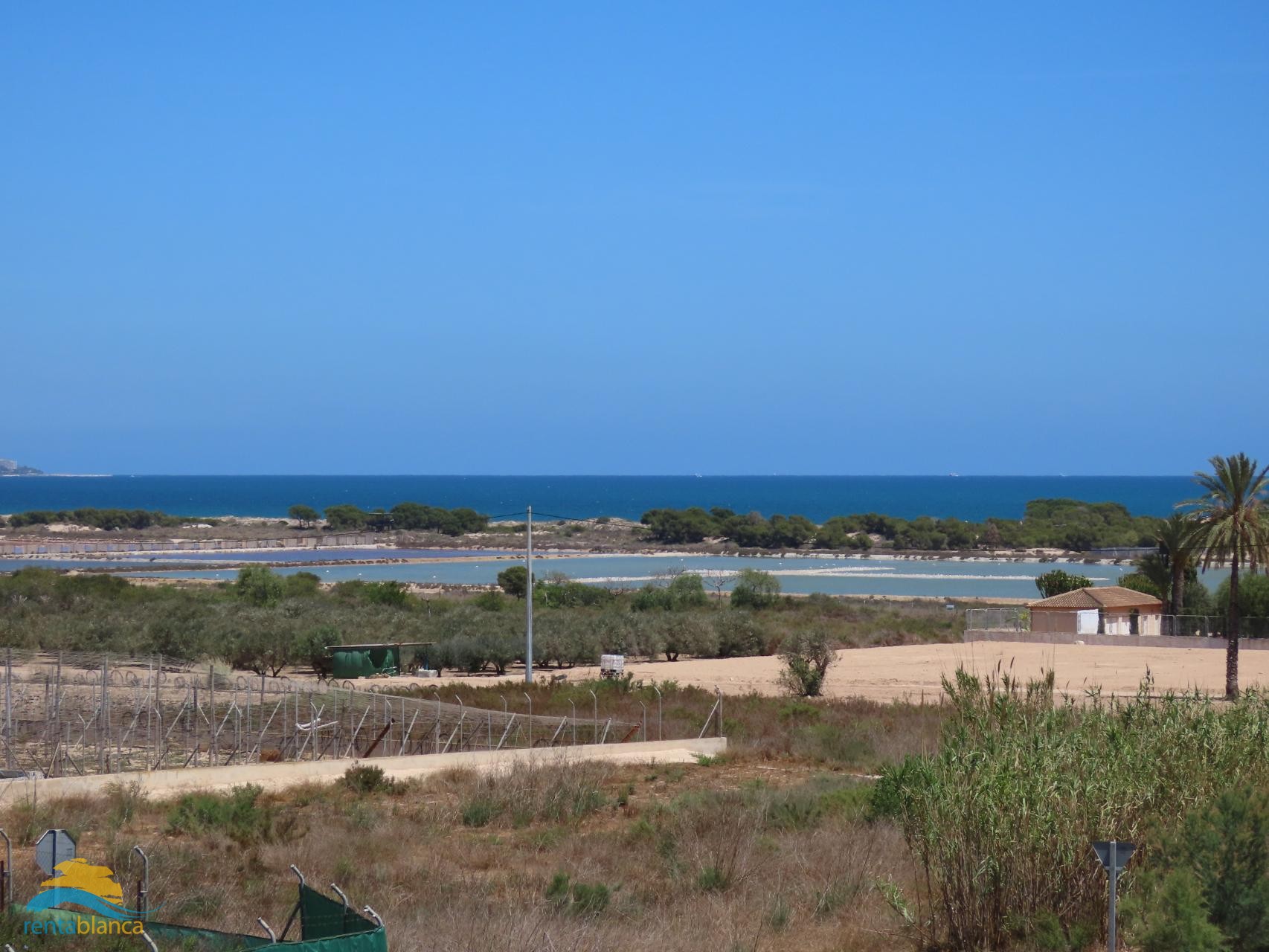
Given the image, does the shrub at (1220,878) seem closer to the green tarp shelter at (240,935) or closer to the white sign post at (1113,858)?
the white sign post at (1113,858)

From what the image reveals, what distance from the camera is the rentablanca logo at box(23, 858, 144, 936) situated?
9.20 metres

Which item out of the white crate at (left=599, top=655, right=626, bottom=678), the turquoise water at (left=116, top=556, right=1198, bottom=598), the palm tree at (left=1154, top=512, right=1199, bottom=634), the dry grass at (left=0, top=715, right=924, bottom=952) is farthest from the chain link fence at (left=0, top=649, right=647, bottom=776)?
the turquoise water at (left=116, top=556, right=1198, bottom=598)

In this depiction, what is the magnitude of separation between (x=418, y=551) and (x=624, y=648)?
276 feet

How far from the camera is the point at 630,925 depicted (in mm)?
12000

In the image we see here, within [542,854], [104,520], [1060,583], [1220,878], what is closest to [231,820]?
[542,854]

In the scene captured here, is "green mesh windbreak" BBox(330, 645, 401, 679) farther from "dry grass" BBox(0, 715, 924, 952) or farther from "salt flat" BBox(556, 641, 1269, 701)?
"dry grass" BBox(0, 715, 924, 952)

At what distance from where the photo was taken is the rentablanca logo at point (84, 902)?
9203 millimetres

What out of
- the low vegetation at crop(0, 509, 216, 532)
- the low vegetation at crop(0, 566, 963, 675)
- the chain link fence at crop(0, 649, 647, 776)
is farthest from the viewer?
the low vegetation at crop(0, 509, 216, 532)

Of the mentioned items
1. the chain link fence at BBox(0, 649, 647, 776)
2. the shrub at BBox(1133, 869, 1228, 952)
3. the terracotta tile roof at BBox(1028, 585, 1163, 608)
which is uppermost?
the shrub at BBox(1133, 869, 1228, 952)

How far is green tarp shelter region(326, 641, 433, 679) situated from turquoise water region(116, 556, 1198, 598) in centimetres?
4238

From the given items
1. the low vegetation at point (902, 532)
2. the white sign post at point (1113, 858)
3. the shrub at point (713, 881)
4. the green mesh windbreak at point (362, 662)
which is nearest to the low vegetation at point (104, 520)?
the low vegetation at point (902, 532)

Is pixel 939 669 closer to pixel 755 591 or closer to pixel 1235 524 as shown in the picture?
pixel 1235 524

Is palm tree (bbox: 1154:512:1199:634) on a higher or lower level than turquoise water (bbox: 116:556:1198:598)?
higher

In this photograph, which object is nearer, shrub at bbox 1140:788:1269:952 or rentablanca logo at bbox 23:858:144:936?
rentablanca logo at bbox 23:858:144:936
